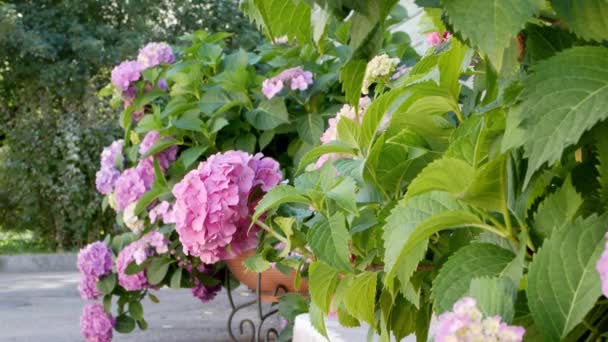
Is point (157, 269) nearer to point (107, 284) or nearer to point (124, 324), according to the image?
point (107, 284)

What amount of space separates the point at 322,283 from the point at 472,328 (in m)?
0.51

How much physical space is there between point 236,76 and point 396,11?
45cm

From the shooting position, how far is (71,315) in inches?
199

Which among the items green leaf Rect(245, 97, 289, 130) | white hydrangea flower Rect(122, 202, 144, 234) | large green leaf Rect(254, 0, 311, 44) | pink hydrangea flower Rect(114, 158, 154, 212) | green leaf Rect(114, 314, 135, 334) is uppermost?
large green leaf Rect(254, 0, 311, 44)

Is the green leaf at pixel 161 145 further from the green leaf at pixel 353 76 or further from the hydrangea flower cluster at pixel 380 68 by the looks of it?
the green leaf at pixel 353 76

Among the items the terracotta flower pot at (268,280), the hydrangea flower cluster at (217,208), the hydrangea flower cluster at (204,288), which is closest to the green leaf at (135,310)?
the hydrangea flower cluster at (204,288)

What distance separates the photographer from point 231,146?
2414 mm

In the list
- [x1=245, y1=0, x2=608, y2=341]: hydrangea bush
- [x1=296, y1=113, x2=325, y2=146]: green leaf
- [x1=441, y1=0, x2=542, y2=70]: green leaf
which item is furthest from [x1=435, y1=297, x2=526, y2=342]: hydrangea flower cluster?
[x1=296, y1=113, x2=325, y2=146]: green leaf

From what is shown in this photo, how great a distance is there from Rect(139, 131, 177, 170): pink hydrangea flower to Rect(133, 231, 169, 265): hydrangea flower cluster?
0.20 meters

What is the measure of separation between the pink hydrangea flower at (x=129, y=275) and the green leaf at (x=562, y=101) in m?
2.25

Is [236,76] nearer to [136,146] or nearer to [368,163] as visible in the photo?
[136,146]

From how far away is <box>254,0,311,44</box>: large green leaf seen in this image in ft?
1.81

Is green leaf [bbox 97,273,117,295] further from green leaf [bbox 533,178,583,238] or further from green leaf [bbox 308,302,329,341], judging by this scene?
green leaf [bbox 533,178,583,238]

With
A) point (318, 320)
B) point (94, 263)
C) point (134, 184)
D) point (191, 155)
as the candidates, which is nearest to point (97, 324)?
point (94, 263)
